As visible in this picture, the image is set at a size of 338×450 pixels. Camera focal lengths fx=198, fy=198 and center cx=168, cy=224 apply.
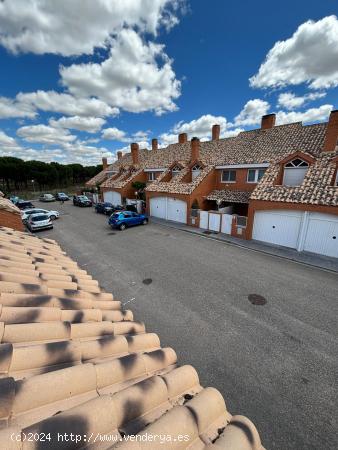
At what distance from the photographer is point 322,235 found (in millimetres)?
12250

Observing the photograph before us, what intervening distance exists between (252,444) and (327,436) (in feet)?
12.5

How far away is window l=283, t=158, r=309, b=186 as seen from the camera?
14.6 m

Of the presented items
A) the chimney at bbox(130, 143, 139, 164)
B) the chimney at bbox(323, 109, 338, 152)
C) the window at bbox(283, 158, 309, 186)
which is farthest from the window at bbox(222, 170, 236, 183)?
the chimney at bbox(130, 143, 139, 164)

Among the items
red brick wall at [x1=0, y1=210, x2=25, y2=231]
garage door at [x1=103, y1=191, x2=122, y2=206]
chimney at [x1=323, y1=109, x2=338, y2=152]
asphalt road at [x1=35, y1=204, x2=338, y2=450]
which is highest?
chimney at [x1=323, y1=109, x2=338, y2=152]

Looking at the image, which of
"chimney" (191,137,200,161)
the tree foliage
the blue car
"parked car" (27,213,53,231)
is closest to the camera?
"parked car" (27,213,53,231)

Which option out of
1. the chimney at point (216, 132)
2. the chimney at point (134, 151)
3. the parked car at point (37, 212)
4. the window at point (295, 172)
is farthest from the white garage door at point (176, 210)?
the chimney at point (134, 151)

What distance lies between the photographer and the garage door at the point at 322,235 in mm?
11820

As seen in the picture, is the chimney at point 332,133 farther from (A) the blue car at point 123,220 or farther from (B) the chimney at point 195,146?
(A) the blue car at point 123,220

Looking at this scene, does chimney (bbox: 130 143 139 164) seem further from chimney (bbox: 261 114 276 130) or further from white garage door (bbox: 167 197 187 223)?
chimney (bbox: 261 114 276 130)

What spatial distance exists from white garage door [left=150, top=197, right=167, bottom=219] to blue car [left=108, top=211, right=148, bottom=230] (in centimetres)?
304

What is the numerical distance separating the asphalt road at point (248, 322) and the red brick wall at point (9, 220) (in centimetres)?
389

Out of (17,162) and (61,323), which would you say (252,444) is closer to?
(61,323)

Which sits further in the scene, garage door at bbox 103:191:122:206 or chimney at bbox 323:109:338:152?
garage door at bbox 103:191:122:206

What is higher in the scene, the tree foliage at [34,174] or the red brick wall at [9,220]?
the tree foliage at [34,174]
